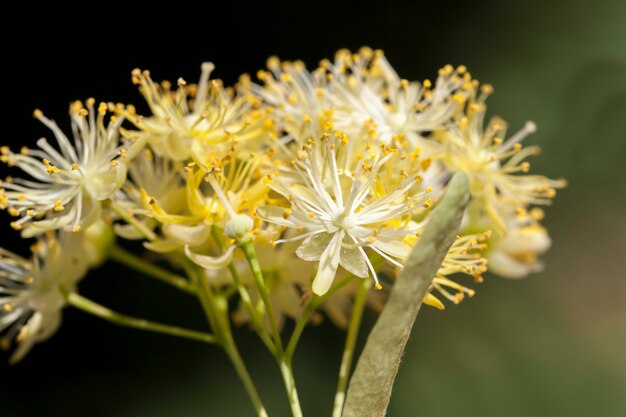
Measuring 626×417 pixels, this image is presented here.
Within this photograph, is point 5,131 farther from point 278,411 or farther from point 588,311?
point 588,311

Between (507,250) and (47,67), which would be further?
(47,67)

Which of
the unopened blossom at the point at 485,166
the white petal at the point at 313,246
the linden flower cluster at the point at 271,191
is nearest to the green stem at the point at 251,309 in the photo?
the linden flower cluster at the point at 271,191

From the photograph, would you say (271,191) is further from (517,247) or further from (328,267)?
(517,247)

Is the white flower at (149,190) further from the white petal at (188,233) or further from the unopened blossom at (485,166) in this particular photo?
the unopened blossom at (485,166)

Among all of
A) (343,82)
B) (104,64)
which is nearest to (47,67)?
(104,64)

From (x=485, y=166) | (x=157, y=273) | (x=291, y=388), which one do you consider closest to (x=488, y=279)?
(x=485, y=166)

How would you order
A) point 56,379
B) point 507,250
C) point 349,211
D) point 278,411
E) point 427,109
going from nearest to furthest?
point 349,211, point 427,109, point 507,250, point 278,411, point 56,379

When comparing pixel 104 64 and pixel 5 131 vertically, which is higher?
pixel 104 64
